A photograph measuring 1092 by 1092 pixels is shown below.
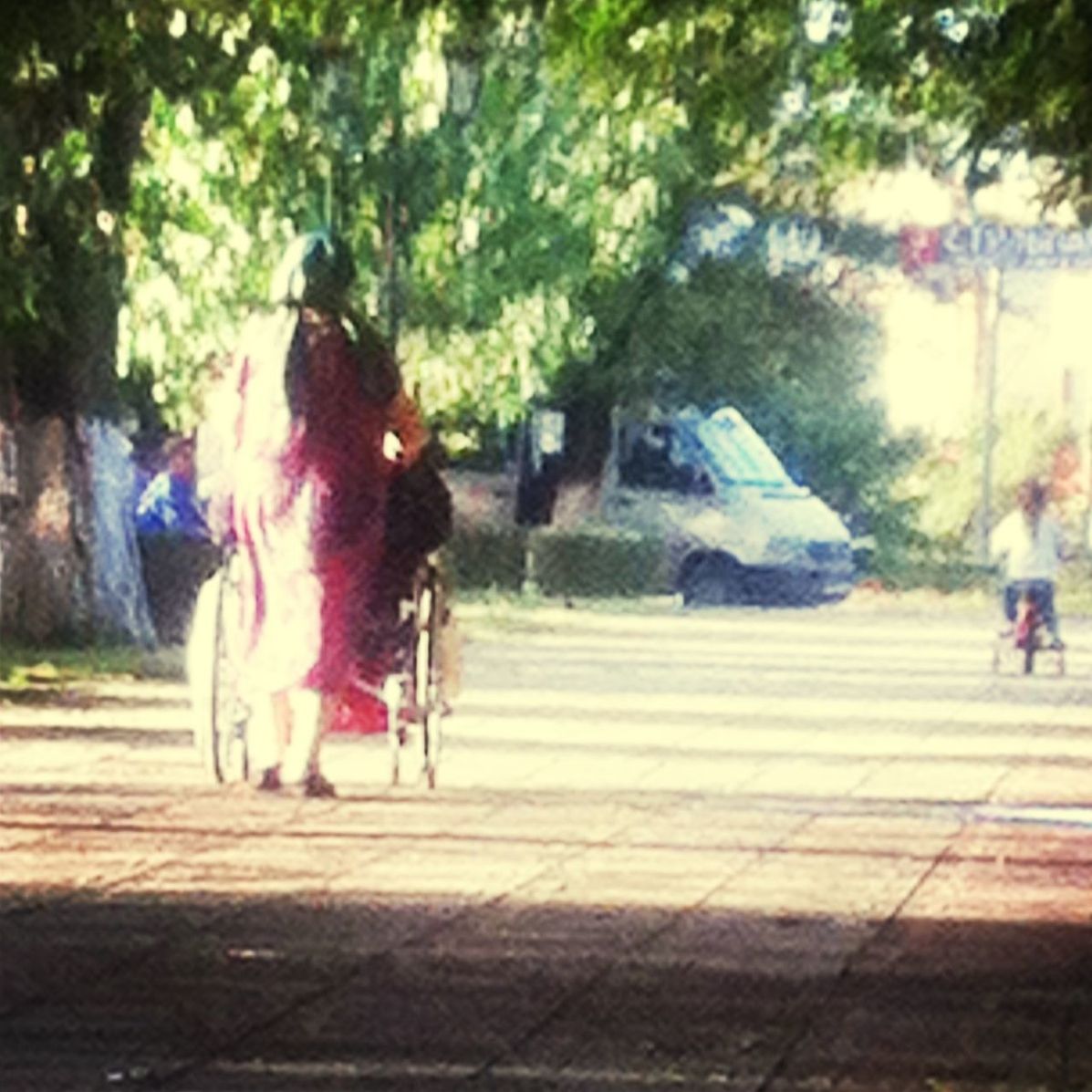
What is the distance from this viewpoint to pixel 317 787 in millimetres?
17234

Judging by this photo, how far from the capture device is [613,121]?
1485 inches

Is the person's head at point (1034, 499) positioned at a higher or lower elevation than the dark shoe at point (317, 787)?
higher

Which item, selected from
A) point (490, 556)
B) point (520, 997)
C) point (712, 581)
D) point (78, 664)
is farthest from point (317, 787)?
point (490, 556)

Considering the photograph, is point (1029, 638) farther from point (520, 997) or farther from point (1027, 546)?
point (520, 997)

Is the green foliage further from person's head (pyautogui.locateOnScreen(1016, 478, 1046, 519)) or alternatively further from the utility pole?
person's head (pyautogui.locateOnScreen(1016, 478, 1046, 519))

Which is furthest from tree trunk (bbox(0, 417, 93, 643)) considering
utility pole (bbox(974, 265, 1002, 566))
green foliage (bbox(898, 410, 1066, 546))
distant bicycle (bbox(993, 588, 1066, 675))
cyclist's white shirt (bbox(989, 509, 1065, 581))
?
green foliage (bbox(898, 410, 1066, 546))

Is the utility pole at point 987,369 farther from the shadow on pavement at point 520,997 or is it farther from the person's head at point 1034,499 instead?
the shadow on pavement at point 520,997

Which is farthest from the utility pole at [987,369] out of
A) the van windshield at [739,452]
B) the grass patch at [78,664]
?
the grass patch at [78,664]

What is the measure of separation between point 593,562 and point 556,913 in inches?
1413

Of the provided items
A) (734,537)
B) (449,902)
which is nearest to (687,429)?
(734,537)

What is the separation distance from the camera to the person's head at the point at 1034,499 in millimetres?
34875

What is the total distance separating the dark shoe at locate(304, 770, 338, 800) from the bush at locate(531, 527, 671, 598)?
101 feet

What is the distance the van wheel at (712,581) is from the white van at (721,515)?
0.4 inches

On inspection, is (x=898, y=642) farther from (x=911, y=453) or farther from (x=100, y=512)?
(x=911, y=453)
